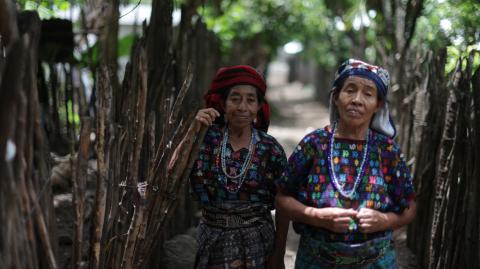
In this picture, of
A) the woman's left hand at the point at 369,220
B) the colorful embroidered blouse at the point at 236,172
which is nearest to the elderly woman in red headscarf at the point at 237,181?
the colorful embroidered blouse at the point at 236,172

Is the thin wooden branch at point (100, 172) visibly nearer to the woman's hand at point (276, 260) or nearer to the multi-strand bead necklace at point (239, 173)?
the multi-strand bead necklace at point (239, 173)

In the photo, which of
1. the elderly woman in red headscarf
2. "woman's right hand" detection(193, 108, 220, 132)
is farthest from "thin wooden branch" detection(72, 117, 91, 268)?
the elderly woman in red headscarf

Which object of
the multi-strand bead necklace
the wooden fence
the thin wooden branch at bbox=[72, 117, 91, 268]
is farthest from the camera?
the wooden fence

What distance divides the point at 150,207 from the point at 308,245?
27.3 inches

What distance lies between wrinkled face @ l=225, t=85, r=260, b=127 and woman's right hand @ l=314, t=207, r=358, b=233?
1.88ft

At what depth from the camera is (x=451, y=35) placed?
4461 millimetres

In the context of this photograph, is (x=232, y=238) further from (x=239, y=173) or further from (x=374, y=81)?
(x=374, y=81)

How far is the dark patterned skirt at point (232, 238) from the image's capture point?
2506 millimetres

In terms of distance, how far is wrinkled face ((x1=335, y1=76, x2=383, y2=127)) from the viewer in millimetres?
2242

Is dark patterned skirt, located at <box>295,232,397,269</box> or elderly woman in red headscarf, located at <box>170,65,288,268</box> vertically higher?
elderly woman in red headscarf, located at <box>170,65,288,268</box>

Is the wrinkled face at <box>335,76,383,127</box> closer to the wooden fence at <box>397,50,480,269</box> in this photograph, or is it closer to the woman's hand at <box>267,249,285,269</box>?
the woman's hand at <box>267,249,285,269</box>

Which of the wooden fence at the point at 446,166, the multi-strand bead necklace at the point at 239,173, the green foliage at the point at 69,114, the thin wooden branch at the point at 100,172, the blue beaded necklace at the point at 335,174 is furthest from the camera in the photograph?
the green foliage at the point at 69,114

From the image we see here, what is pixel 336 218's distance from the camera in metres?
2.16

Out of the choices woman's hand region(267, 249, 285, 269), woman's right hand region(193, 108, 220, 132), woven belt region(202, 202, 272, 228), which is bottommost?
woman's hand region(267, 249, 285, 269)
